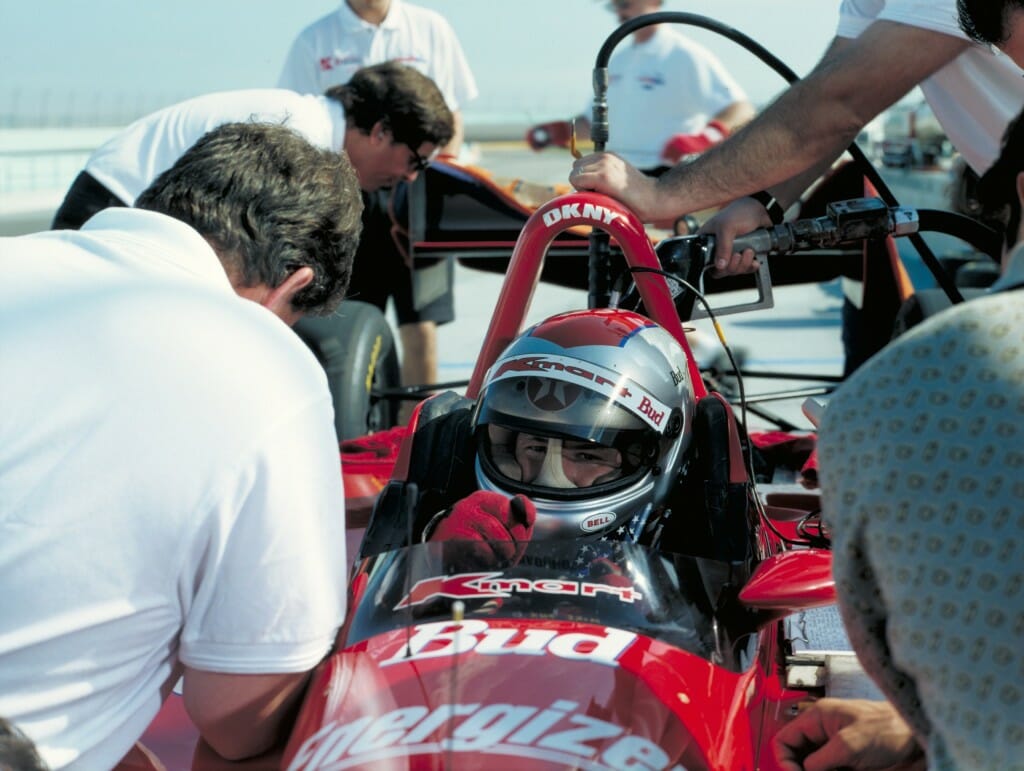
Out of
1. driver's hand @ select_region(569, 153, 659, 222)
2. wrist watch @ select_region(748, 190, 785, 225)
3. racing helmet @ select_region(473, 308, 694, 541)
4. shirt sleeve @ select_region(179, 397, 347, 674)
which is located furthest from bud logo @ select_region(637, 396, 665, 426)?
shirt sleeve @ select_region(179, 397, 347, 674)

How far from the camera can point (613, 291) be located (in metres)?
2.98

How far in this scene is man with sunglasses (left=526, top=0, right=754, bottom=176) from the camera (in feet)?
20.0

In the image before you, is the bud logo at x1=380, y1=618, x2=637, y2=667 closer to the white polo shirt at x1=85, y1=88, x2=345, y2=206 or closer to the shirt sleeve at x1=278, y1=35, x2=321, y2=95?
the white polo shirt at x1=85, y1=88, x2=345, y2=206

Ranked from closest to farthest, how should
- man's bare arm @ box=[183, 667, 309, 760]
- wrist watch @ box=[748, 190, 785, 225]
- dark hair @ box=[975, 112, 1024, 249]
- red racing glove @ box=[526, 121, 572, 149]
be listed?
dark hair @ box=[975, 112, 1024, 249] < man's bare arm @ box=[183, 667, 309, 760] < wrist watch @ box=[748, 190, 785, 225] < red racing glove @ box=[526, 121, 572, 149]

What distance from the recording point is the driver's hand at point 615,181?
2.93 metres

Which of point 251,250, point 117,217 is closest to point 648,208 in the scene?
point 251,250

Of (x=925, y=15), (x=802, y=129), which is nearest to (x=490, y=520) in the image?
(x=802, y=129)

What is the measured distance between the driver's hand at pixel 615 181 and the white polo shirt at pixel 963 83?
719mm

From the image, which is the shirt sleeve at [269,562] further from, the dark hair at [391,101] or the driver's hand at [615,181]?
the dark hair at [391,101]

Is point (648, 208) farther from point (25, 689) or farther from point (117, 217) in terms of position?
point (25, 689)

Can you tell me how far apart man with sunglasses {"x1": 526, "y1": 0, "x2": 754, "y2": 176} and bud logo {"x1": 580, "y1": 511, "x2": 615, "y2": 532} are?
392 cm

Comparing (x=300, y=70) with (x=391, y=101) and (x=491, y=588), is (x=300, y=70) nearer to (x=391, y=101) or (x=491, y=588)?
(x=391, y=101)

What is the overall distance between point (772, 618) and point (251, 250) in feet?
3.25

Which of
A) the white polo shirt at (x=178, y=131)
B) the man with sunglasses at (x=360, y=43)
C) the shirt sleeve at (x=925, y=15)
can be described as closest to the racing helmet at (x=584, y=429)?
the shirt sleeve at (x=925, y=15)
